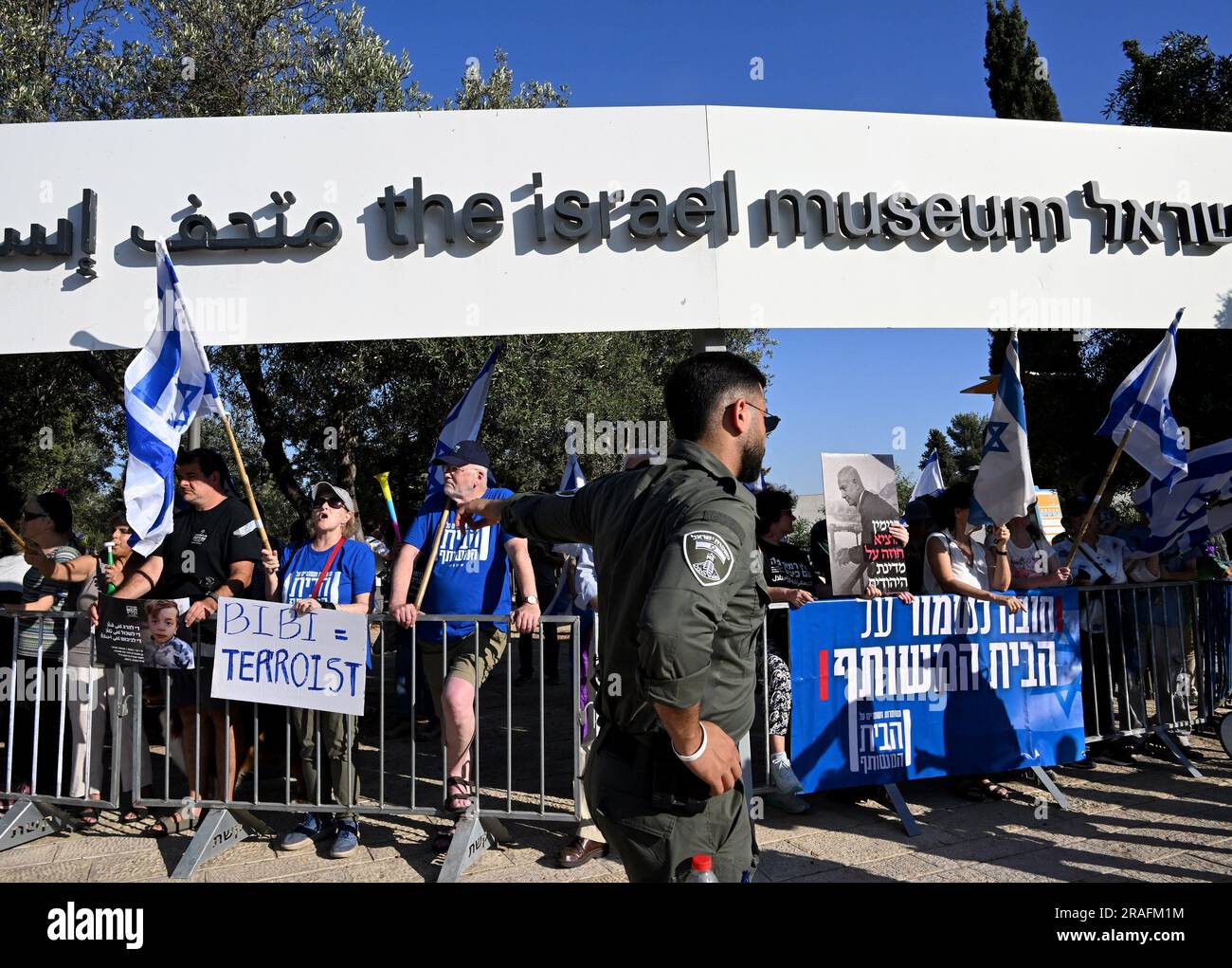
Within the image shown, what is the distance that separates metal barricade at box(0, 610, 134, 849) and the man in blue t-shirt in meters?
1.73

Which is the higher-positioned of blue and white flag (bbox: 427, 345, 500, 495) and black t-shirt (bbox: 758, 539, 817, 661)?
blue and white flag (bbox: 427, 345, 500, 495)

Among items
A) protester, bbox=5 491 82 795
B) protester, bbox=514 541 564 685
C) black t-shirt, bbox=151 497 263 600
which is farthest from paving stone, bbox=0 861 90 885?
protester, bbox=514 541 564 685

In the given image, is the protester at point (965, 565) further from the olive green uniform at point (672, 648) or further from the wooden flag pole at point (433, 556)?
the olive green uniform at point (672, 648)

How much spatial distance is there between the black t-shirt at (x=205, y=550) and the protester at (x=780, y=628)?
3.07 m

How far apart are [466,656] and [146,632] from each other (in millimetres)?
1817

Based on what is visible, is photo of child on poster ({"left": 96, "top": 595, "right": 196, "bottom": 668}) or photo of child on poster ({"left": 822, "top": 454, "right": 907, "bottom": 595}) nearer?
photo of child on poster ({"left": 96, "top": 595, "right": 196, "bottom": 668})

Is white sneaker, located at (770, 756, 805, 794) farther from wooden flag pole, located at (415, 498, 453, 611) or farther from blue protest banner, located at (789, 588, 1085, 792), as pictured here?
wooden flag pole, located at (415, 498, 453, 611)

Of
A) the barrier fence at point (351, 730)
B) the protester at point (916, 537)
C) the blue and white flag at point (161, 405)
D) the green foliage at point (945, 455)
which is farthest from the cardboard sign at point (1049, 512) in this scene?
the green foliage at point (945, 455)

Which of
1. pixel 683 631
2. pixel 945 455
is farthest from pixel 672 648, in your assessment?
pixel 945 455

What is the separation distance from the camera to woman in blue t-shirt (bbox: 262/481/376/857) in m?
4.87

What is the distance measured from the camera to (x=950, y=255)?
302 inches

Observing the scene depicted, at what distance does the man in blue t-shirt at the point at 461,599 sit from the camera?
479cm
